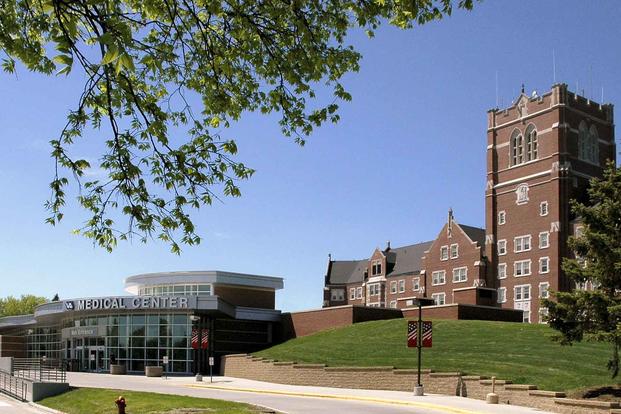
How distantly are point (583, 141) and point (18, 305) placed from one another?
313ft

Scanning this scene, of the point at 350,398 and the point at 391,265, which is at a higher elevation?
the point at 391,265

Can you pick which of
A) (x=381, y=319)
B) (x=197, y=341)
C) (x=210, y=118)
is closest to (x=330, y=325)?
(x=381, y=319)

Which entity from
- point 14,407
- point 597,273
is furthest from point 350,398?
point 14,407

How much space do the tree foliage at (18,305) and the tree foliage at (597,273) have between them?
111702 millimetres

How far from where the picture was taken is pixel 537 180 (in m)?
76.4

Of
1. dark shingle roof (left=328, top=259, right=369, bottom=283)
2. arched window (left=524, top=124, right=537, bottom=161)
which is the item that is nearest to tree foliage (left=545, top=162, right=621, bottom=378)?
arched window (left=524, top=124, right=537, bottom=161)

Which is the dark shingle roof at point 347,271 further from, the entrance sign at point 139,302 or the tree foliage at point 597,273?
the tree foliage at point 597,273

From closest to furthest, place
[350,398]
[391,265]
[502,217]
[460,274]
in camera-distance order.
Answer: [350,398] < [502,217] < [460,274] < [391,265]

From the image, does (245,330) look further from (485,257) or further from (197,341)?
(485,257)

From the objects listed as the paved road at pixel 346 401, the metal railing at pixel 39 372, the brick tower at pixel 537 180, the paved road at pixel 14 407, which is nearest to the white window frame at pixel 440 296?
the brick tower at pixel 537 180

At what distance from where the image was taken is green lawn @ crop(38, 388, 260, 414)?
83.1ft

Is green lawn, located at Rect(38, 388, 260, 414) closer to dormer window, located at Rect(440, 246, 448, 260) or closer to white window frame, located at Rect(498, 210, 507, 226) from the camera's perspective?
white window frame, located at Rect(498, 210, 507, 226)

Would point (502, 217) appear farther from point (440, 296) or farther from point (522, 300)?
point (440, 296)

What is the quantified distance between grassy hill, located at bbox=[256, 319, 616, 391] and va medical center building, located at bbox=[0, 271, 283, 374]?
5.48 metres
